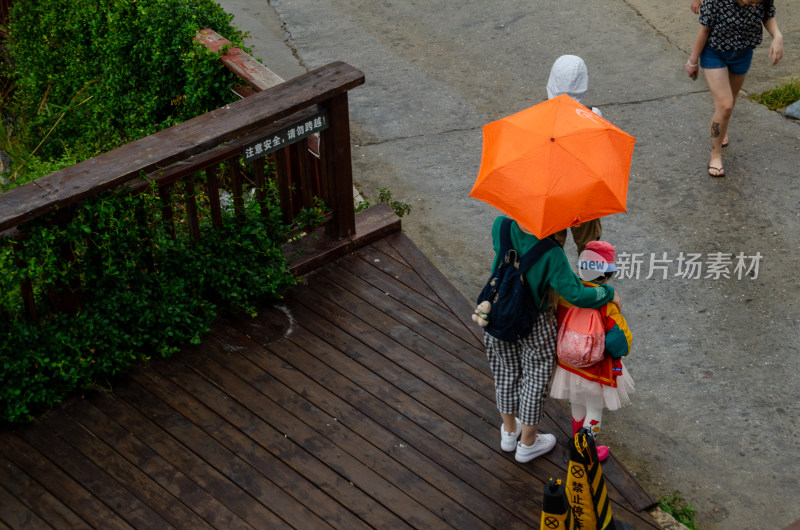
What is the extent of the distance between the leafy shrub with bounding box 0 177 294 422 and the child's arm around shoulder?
6.94ft

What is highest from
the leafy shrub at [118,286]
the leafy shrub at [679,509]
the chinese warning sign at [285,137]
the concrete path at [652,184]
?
the chinese warning sign at [285,137]

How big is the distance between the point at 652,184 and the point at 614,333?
387cm

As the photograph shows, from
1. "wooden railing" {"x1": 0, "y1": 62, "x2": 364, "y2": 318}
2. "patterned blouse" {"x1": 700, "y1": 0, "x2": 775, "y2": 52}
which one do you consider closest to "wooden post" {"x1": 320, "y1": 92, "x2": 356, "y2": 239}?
"wooden railing" {"x1": 0, "y1": 62, "x2": 364, "y2": 318}

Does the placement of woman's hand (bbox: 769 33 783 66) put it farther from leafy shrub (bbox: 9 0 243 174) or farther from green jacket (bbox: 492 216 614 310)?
leafy shrub (bbox: 9 0 243 174)

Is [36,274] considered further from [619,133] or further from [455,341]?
[619,133]

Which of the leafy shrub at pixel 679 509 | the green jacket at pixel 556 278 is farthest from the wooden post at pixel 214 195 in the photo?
the leafy shrub at pixel 679 509

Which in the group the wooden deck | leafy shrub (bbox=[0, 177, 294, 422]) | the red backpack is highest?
the red backpack

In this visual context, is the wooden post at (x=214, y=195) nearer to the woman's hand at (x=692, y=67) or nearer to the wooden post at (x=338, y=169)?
the wooden post at (x=338, y=169)

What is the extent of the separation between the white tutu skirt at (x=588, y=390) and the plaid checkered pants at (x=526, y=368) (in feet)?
0.22

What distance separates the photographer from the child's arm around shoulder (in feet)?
13.5

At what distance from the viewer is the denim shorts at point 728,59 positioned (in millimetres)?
7125

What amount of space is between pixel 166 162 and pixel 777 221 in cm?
481

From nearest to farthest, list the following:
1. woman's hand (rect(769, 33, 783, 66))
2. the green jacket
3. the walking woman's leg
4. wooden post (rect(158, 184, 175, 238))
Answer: the green jacket, wooden post (rect(158, 184, 175, 238)), woman's hand (rect(769, 33, 783, 66)), the walking woman's leg

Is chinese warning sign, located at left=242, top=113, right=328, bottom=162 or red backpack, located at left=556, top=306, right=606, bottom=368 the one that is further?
chinese warning sign, located at left=242, top=113, right=328, bottom=162
